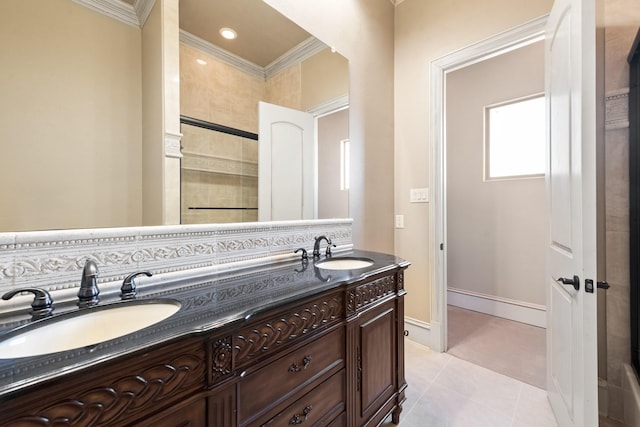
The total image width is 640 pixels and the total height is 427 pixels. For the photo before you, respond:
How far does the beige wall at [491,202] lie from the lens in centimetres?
280

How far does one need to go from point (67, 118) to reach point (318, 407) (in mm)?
1403

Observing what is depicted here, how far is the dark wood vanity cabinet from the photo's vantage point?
548mm

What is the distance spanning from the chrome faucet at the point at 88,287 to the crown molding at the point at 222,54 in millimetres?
1056

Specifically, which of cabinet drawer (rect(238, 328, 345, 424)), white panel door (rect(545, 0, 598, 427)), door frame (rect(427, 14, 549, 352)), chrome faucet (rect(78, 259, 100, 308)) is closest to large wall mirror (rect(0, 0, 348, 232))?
chrome faucet (rect(78, 259, 100, 308))

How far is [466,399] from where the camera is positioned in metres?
1.75

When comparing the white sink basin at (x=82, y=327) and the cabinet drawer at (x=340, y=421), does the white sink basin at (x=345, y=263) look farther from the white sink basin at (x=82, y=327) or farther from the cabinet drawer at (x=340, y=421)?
the white sink basin at (x=82, y=327)

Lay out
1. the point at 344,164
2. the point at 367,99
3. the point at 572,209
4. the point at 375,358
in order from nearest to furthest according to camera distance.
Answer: the point at 572,209, the point at 375,358, the point at 344,164, the point at 367,99

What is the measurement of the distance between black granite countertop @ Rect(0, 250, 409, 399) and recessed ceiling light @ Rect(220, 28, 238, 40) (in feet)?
3.89

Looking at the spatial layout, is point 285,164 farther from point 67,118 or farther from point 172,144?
point 67,118

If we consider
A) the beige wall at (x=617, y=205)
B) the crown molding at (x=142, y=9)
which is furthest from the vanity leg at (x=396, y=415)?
the crown molding at (x=142, y=9)

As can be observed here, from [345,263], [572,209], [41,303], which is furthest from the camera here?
[345,263]

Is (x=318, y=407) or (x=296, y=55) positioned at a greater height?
(x=296, y=55)

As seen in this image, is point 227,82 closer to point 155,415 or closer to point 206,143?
point 206,143

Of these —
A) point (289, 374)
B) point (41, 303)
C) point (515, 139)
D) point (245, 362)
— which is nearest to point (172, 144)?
point (41, 303)
